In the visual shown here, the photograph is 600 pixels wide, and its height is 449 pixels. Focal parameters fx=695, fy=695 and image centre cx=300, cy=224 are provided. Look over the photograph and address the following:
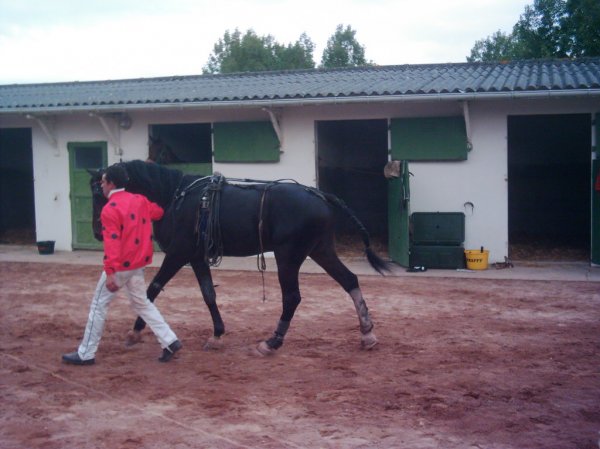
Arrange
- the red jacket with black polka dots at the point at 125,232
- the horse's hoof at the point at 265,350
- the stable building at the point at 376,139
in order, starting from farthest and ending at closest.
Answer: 1. the stable building at the point at 376,139
2. the horse's hoof at the point at 265,350
3. the red jacket with black polka dots at the point at 125,232

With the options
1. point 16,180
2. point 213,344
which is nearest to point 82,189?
point 16,180

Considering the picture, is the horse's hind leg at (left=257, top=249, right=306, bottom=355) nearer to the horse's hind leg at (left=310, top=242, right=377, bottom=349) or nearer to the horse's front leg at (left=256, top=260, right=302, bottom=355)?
the horse's front leg at (left=256, top=260, right=302, bottom=355)

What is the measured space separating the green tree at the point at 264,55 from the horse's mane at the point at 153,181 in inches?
1288

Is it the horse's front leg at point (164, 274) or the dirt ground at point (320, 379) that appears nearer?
the dirt ground at point (320, 379)

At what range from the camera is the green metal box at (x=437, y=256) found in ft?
35.0

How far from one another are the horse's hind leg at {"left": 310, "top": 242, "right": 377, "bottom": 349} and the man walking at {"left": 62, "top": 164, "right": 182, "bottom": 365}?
1.44 meters

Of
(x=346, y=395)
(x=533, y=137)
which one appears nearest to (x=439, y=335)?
(x=346, y=395)

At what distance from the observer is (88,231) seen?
Result: 1325cm

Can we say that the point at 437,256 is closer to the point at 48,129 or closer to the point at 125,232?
the point at 125,232

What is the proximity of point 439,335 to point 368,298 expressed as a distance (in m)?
2.04

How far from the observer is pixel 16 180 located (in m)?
18.0

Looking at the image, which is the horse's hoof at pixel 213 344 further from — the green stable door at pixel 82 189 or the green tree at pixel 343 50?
the green tree at pixel 343 50

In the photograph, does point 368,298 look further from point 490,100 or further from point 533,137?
point 533,137

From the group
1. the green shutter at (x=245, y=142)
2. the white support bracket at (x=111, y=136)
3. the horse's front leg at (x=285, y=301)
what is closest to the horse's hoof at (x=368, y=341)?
the horse's front leg at (x=285, y=301)
